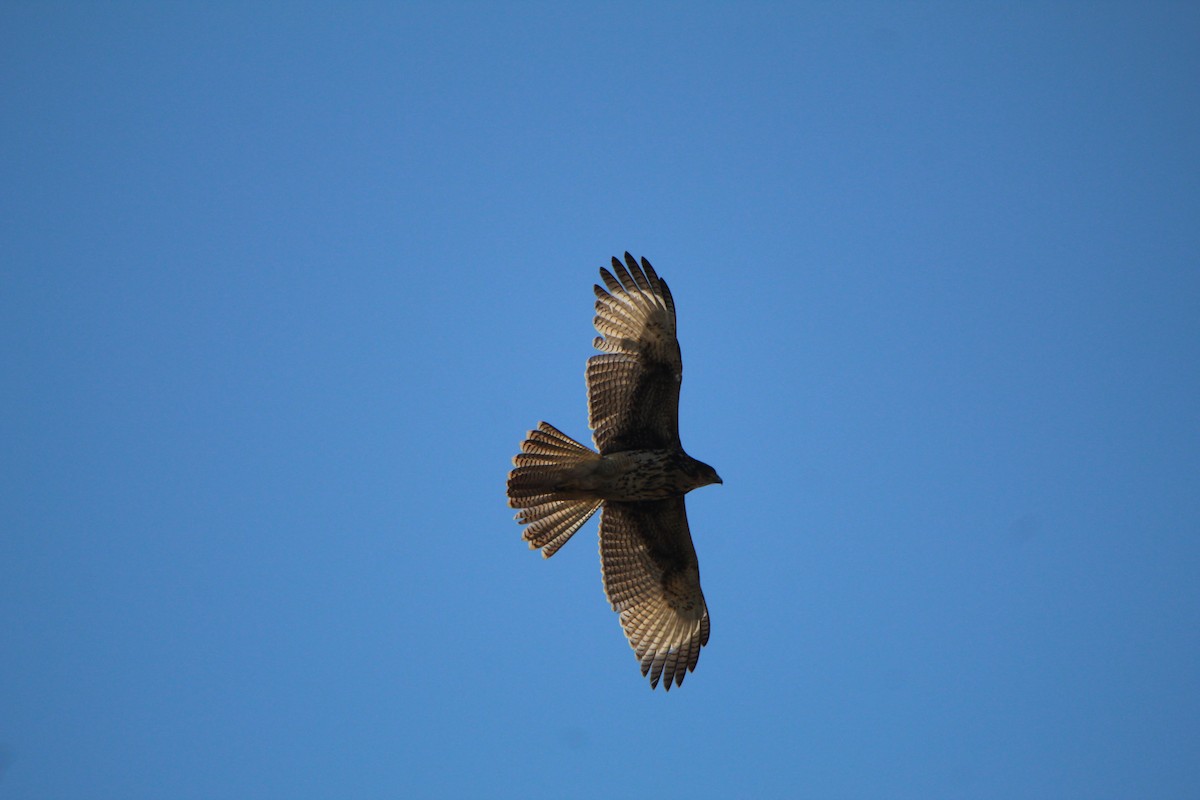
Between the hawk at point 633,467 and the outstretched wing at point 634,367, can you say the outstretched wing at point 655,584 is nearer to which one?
the hawk at point 633,467

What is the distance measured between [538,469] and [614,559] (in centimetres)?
197

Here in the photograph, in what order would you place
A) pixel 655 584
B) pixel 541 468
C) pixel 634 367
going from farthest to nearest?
pixel 655 584 → pixel 634 367 → pixel 541 468

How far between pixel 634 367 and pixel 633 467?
3.89 feet

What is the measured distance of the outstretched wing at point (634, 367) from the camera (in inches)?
495

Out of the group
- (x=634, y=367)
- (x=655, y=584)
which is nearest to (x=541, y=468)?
(x=634, y=367)

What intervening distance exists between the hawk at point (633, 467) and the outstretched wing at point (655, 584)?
0.5 inches

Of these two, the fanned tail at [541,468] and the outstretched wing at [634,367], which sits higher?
the outstretched wing at [634,367]

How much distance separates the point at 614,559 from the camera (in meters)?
13.6

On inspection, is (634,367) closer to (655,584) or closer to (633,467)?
(633,467)

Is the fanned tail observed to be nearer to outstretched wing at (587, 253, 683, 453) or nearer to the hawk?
the hawk

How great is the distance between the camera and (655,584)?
13.6m

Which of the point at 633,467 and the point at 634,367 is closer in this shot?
the point at 633,467

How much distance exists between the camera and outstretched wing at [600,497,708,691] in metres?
13.3

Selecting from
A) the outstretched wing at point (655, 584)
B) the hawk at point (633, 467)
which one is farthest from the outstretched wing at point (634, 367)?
the outstretched wing at point (655, 584)
